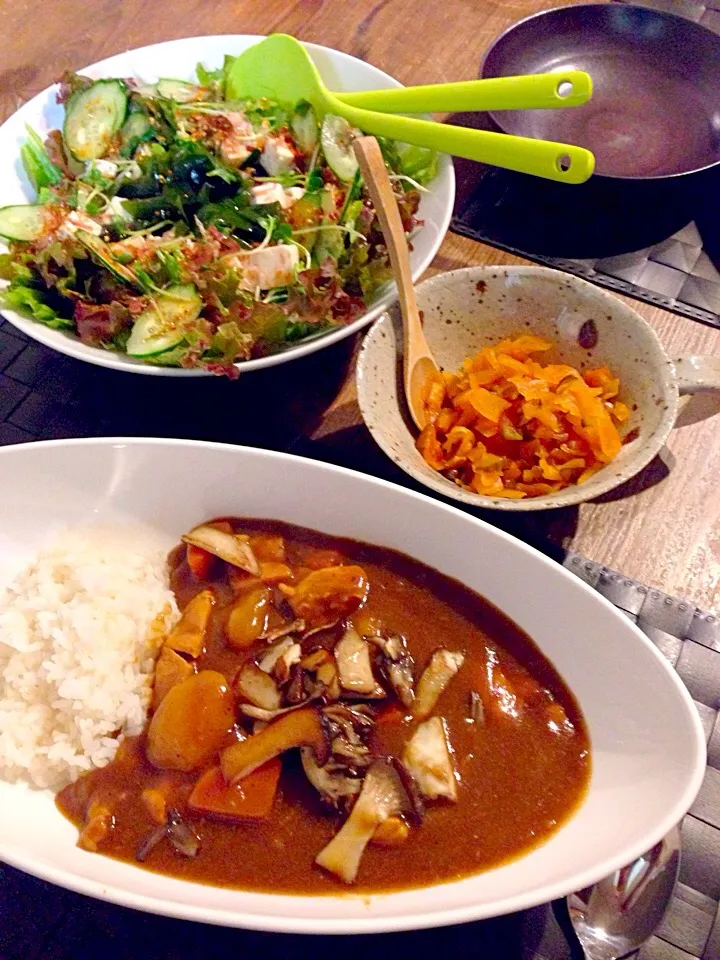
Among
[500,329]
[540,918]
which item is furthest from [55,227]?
[540,918]

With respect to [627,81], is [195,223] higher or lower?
lower

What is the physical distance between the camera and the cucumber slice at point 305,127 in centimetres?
199

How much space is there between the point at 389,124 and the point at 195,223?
0.56m

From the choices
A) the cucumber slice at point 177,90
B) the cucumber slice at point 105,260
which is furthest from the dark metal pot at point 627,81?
the cucumber slice at point 105,260

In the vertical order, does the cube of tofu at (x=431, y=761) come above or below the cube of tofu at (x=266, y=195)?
below

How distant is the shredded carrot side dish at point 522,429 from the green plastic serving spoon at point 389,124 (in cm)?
42

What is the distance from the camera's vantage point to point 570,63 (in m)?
2.13

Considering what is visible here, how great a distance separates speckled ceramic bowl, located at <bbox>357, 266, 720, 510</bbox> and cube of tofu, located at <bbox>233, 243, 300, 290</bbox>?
1.03ft

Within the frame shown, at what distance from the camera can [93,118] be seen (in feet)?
6.46

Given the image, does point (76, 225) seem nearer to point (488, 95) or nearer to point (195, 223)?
point (195, 223)

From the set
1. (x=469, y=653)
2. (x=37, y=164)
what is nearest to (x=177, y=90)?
(x=37, y=164)

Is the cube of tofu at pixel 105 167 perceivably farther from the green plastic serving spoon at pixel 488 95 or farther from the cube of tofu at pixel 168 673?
the cube of tofu at pixel 168 673

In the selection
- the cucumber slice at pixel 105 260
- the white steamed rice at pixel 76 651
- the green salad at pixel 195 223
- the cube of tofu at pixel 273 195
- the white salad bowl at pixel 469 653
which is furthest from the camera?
the cube of tofu at pixel 273 195

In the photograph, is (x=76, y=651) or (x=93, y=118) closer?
(x=76, y=651)
